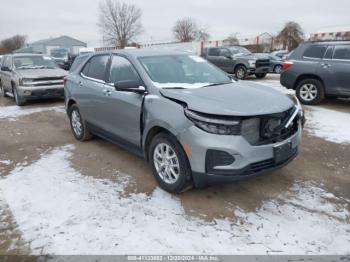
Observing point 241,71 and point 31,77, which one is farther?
point 241,71

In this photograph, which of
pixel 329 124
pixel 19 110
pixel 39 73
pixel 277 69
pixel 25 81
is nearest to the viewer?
pixel 329 124

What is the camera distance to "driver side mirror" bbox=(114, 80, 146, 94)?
375 centimetres

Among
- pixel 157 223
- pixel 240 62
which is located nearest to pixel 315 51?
pixel 240 62

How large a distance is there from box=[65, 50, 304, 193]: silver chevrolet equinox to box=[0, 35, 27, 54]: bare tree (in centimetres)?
8315

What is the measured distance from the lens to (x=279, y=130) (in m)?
3.37

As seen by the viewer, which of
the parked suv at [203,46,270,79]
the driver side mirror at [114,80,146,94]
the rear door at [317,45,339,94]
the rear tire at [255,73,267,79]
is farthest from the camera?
the rear tire at [255,73,267,79]

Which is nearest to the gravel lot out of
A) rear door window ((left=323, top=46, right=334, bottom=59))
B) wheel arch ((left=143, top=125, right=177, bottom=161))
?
wheel arch ((left=143, top=125, right=177, bottom=161))

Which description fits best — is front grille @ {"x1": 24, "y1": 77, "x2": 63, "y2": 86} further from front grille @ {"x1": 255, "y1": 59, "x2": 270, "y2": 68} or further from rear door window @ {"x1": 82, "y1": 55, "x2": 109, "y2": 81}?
front grille @ {"x1": 255, "y1": 59, "x2": 270, "y2": 68}

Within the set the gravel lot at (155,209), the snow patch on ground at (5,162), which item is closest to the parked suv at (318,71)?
the gravel lot at (155,209)

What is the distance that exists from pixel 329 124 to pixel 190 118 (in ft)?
15.5

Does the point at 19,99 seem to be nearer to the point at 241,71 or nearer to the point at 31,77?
the point at 31,77

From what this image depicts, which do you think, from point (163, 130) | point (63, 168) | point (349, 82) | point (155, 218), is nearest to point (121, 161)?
point (63, 168)

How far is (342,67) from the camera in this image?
7723mm

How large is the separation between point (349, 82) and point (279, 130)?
5.46m
